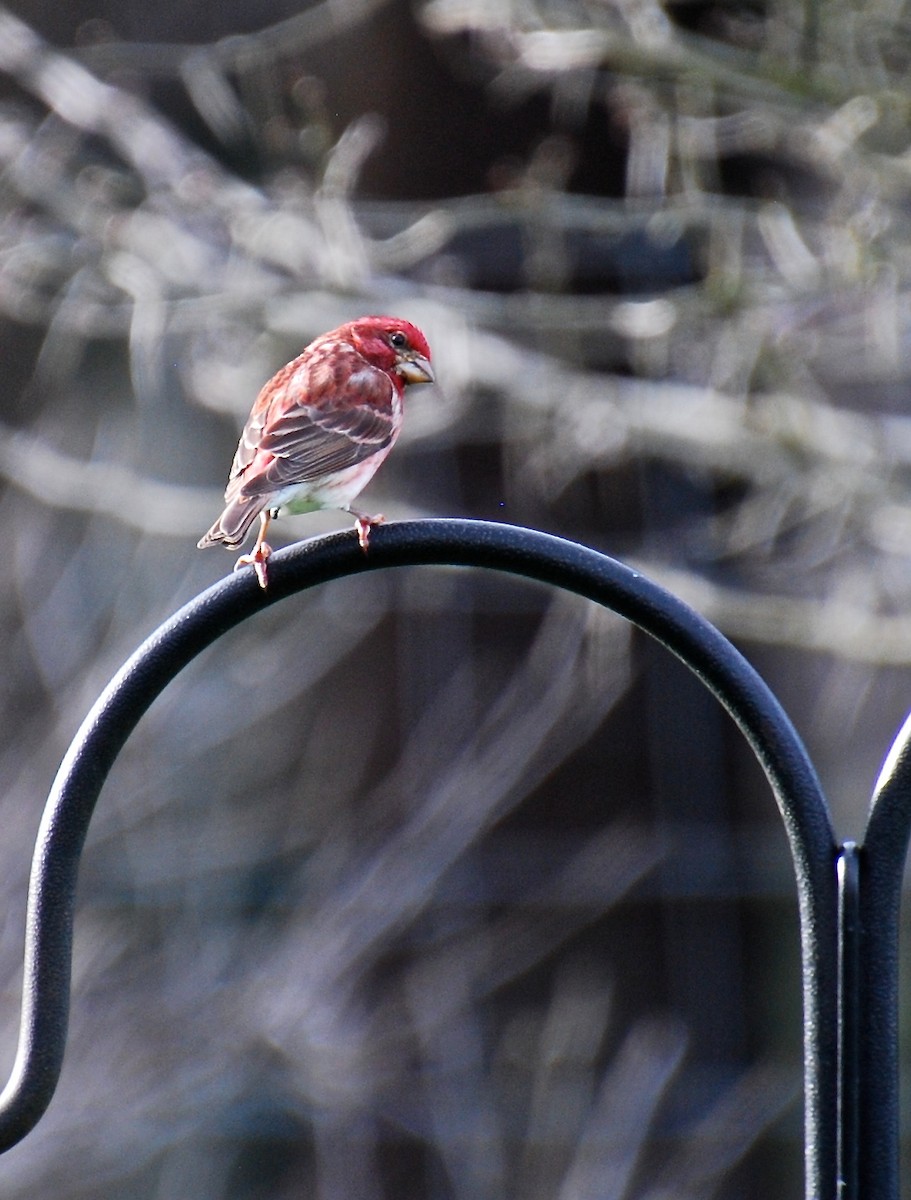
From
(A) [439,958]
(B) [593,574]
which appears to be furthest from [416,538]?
(A) [439,958]

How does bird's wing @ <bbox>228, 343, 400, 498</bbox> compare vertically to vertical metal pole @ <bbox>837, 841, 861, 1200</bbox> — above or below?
above

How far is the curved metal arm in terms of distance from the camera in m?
1.90

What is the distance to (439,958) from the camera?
23.8ft

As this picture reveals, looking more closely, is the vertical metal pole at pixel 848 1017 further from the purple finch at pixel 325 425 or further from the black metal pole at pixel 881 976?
the purple finch at pixel 325 425

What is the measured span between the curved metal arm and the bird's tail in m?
0.44

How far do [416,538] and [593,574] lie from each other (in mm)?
245

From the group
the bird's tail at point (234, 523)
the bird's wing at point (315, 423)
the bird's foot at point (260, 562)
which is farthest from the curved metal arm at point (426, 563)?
the bird's wing at point (315, 423)

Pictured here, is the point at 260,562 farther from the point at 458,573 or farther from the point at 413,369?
the point at 458,573

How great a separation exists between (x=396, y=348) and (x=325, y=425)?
14.2 inches

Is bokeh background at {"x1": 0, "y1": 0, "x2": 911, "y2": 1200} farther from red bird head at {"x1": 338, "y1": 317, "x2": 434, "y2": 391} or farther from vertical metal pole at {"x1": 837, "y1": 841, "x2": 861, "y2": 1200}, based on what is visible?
vertical metal pole at {"x1": 837, "y1": 841, "x2": 861, "y2": 1200}

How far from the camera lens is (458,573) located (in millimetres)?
7176

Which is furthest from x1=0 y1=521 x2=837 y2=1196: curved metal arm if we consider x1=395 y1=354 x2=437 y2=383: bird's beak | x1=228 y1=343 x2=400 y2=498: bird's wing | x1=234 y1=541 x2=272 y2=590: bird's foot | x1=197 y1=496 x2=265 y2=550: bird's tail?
x1=395 y1=354 x2=437 y2=383: bird's beak

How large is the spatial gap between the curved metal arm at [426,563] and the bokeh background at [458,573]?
272cm

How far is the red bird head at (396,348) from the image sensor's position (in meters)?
3.44
